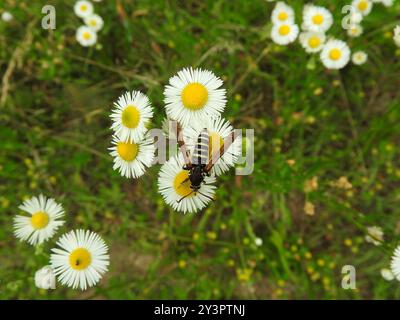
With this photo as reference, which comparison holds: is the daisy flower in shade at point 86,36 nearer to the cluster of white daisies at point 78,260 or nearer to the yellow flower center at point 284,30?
the yellow flower center at point 284,30

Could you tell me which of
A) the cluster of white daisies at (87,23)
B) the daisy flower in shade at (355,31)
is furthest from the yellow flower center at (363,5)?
the cluster of white daisies at (87,23)

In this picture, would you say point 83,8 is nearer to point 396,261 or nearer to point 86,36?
point 86,36

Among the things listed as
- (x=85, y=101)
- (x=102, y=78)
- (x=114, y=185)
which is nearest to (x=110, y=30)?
(x=102, y=78)

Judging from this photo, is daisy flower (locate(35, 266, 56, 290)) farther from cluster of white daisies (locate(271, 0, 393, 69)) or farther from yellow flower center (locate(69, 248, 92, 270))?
cluster of white daisies (locate(271, 0, 393, 69))

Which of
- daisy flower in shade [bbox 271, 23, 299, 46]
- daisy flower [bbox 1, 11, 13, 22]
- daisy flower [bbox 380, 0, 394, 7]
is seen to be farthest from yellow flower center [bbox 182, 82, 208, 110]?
daisy flower [bbox 1, 11, 13, 22]

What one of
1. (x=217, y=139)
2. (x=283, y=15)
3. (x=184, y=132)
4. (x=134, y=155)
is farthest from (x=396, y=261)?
(x=283, y=15)

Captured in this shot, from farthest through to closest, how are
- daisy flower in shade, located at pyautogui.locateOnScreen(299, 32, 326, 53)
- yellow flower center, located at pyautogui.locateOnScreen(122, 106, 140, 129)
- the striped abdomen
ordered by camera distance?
daisy flower in shade, located at pyautogui.locateOnScreen(299, 32, 326, 53) < yellow flower center, located at pyautogui.locateOnScreen(122, 106, 140, 129) < the striped abdomen
